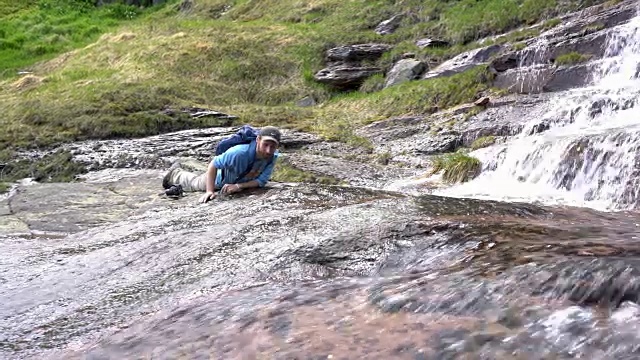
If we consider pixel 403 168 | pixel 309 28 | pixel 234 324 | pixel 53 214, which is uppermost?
pixel 309 28

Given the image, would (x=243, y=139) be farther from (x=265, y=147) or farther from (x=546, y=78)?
(x=546, y=78)

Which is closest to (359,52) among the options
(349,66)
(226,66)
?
(349,66)

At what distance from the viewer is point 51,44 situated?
34062mm

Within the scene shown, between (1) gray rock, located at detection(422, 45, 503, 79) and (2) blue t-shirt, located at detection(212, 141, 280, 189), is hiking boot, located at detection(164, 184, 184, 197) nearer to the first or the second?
(2) blue t-shirt, located at detection(212, 141, 280, 189)

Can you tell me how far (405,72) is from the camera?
20484 millimetres

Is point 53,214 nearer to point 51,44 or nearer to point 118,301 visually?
point 118,301

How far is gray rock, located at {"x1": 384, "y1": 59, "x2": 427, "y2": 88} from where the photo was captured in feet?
66.4

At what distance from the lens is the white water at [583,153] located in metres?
8.86

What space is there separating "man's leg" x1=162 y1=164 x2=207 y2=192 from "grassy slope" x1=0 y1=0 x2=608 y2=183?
6588mm

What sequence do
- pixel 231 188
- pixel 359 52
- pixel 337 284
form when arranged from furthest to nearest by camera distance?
1. pixel 359 52
2. pixel 231 188
3. pixel 337 284

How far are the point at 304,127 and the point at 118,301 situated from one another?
44.6 feet

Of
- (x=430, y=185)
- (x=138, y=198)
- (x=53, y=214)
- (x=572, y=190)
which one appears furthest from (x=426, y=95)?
(x=53, y=214)

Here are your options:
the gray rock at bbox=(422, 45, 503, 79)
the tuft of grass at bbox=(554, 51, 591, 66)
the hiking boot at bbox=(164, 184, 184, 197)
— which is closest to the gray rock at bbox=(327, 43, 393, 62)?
the gray rock at bbox=(422, 45, 503, 79)

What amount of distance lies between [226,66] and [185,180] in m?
16.0
